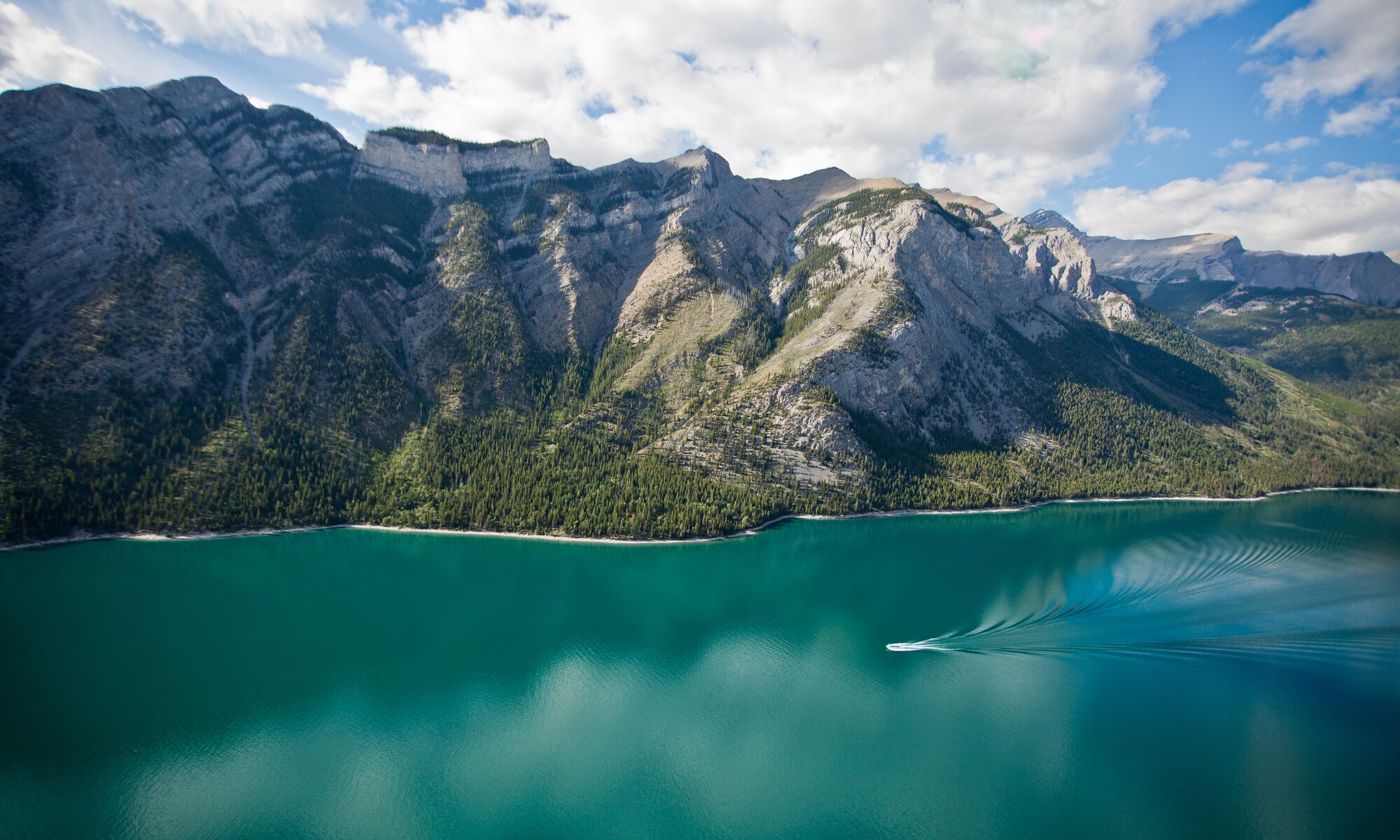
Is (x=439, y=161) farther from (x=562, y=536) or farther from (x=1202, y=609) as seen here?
(x=1202, y=609)

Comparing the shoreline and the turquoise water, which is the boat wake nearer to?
the turquoise water

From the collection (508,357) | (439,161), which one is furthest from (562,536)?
(439,161)

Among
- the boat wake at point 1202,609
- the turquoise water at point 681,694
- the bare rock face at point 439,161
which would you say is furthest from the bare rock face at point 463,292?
the boat wake at point 1202,609

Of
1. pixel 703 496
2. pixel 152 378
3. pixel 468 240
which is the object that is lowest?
pixel 703 496

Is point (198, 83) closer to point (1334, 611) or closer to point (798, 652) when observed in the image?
point (798, 652)

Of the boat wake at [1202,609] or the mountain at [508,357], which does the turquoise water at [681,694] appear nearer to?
the boat wake at [1202,609]

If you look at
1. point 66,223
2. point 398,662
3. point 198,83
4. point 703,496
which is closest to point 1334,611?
point 703,496
